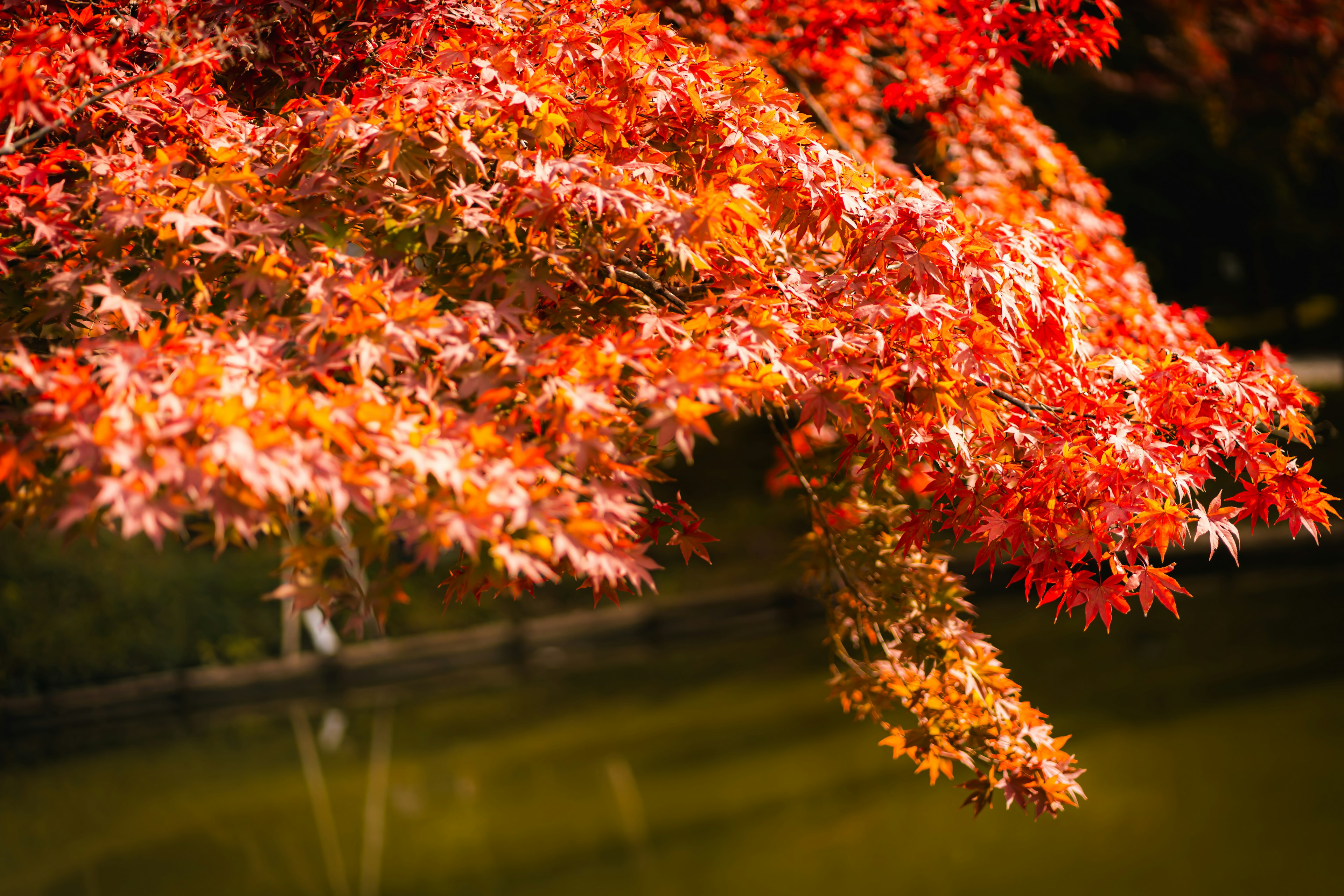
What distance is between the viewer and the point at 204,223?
1.76 metres

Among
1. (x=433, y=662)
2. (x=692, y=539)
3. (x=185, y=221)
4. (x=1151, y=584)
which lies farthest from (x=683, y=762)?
(x=185, y=221)

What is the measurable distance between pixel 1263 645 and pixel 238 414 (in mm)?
6977

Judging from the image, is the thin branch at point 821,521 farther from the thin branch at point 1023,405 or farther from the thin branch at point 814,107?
the thin branch at point 814,107

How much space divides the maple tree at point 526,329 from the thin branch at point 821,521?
110 mm

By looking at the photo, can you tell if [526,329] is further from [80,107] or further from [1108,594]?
[1108,594]

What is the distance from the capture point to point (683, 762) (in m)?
5.82

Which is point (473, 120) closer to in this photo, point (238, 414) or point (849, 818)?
point (238, 414)

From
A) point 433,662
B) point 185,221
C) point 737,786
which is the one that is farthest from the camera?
point 433,662

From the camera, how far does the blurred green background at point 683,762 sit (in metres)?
4.59

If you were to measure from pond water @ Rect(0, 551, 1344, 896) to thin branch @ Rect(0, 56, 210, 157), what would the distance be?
4023 millimetres

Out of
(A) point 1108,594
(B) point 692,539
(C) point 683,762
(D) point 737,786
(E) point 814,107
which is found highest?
(E) point 814,107

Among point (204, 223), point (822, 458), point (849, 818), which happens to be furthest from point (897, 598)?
point (849, 818)

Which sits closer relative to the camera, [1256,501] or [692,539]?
[1256,501]

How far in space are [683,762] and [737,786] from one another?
469mm
